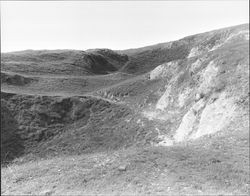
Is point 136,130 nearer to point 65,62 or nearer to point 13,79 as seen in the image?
point 13,79

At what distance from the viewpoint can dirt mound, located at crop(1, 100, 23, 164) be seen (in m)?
38.9

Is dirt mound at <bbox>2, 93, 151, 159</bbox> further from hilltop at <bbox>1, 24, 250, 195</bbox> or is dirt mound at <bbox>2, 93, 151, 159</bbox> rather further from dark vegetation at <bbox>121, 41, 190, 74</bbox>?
dark vegetation at <bbox>121, 41, 190, 74</bbox>

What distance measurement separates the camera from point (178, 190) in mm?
12695

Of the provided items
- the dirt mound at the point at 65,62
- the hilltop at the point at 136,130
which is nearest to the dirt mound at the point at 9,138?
the hilltop at the point at 136,130

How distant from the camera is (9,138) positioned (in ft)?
136

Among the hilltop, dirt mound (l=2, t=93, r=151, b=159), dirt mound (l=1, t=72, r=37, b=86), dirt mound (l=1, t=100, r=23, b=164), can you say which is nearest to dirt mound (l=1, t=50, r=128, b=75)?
the hilltop

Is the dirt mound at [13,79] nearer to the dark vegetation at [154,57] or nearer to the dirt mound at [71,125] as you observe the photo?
the dirt mound at [71,125]

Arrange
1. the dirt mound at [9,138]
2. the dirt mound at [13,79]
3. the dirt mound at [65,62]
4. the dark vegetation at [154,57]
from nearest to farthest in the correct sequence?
the dirt mound at [9,138] < the dirt mound at [13,79] < the dirt mound at [65,62] < the dark vegetation at [154,57]

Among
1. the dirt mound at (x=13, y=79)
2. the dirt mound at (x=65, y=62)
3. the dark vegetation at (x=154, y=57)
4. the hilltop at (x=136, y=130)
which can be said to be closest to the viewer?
the hilltop at (x=136, y=130)

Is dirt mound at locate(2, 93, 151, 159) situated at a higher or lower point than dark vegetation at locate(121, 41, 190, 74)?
lower

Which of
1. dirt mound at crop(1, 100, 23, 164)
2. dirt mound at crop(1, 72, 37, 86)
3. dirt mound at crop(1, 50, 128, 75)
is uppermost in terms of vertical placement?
dirt mound at crop(1, 50, 128, 75)

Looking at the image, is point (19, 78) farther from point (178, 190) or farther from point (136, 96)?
point (178, 190)

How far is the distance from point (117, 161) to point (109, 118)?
2967cm

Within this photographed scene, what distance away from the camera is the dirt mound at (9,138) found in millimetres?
38875
